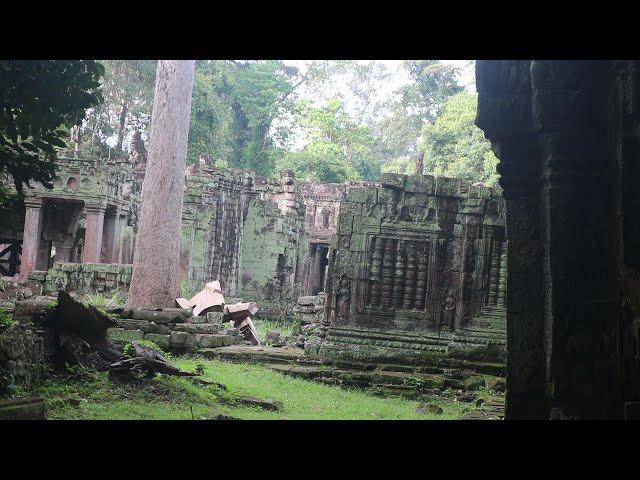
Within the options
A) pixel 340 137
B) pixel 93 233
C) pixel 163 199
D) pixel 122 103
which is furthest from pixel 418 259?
pixel 340 137

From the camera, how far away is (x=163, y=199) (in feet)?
40.2

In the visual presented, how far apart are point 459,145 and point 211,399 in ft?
79.2

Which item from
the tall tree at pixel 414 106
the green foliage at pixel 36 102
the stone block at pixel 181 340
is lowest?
the stone block at pixel 181 340

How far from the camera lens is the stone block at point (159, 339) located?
407 inches

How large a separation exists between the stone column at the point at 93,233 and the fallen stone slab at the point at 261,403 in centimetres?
1241

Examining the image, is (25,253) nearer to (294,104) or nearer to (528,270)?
(528,270)

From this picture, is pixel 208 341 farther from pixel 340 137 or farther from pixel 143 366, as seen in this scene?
pixel 340 137

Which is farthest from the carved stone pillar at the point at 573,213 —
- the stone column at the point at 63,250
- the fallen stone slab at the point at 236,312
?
the stone column at the point at 63,250

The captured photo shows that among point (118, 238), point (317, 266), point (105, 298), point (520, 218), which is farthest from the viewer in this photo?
point (317, 266)

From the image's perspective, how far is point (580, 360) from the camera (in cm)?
421

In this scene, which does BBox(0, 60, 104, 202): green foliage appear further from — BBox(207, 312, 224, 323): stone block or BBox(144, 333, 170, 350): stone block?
BBox(207, 312, 224, 323): stone block

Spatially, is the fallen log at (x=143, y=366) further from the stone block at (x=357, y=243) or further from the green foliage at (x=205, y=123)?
the green foliage at (x=205, y=123)

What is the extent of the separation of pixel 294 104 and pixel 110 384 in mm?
33318
